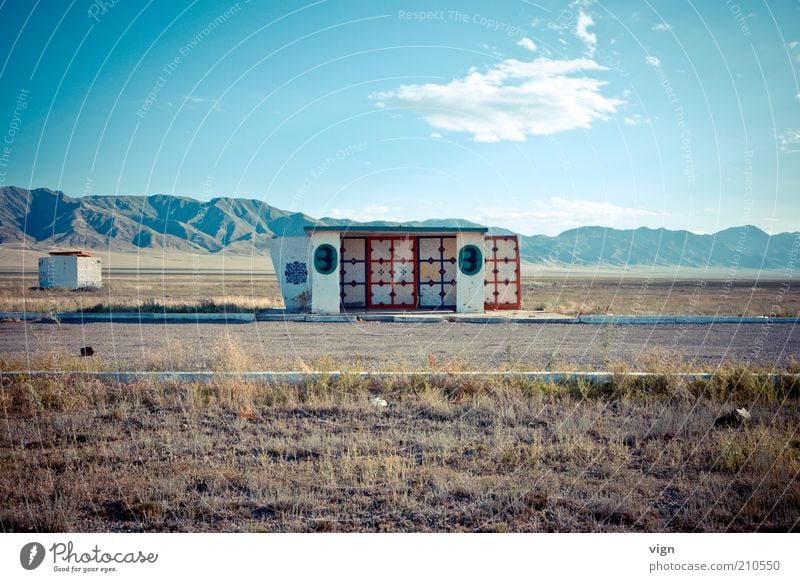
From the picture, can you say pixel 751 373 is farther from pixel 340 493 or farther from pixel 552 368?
pixel 340 493

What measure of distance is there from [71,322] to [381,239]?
11.5 metres

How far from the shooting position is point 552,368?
912 centimetres

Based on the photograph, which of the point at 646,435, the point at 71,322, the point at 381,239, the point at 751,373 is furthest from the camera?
the point at 381,239

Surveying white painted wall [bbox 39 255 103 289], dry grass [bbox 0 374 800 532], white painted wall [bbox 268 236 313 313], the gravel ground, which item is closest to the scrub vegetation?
dry grass [bbox 0 374 800 532]

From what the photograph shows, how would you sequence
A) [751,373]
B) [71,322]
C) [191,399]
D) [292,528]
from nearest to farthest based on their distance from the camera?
1. [292,528]
2. [191,399]
3. [751,373]
4. [71,322]

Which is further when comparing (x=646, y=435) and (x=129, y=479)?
(x=646, y=435)

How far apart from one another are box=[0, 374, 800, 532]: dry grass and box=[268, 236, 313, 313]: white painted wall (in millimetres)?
14021

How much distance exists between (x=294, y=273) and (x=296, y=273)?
0.27 feet

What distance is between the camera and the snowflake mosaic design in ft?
72.9

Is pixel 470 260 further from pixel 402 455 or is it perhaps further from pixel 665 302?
pixel 665 302

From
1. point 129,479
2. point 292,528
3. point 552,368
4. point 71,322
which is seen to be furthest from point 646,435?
point 71,322

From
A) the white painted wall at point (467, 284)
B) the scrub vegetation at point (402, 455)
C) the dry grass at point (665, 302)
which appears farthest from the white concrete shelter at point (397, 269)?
the scrub vegetation at point (402, 455)

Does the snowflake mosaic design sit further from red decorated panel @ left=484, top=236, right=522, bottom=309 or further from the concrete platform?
red decorated panel @ left=484, top=236, right=522, bottom=309

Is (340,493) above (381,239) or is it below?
below
